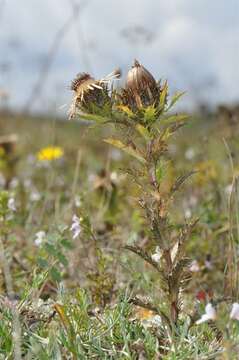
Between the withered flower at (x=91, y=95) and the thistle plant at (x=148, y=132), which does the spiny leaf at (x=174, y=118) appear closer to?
the thistle plant at (x=148, y=132)

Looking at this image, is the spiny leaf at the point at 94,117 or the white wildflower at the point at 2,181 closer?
the spiny leaf at the point at 94,117

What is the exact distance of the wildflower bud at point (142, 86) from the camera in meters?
1.45

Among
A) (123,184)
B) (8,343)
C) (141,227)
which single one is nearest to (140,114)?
(8,343)

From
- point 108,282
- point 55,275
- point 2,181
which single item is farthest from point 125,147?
point 2,181

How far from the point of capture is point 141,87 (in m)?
1.45

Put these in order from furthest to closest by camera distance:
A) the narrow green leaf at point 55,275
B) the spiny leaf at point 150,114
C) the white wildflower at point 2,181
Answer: the white wildflower at point 2,181
the narrow green leaf at point 55,275
the spiny leaf at point 150,114

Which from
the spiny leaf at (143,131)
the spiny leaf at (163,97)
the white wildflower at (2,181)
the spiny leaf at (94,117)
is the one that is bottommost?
the white wildflower at (2,181)

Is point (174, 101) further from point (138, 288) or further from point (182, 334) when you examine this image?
point (138, 288)

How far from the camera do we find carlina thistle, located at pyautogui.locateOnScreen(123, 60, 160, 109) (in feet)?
4.74

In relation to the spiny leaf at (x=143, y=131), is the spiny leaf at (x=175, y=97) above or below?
above

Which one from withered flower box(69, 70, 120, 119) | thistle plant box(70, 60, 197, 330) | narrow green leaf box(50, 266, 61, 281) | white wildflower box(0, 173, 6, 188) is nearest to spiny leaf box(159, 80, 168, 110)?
thistle plant box(70, 60, 197, 330)

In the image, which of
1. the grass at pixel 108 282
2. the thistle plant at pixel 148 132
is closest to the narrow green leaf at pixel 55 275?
the grass at pixel 108 282

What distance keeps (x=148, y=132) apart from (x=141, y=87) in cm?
10

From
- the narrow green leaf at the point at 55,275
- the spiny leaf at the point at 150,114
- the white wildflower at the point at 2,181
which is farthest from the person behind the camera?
the white wildflower at the point at 2,181
